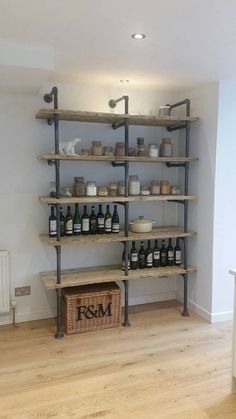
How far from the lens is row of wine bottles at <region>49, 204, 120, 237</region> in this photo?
10.9ft

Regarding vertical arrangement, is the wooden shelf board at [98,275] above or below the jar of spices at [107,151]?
below

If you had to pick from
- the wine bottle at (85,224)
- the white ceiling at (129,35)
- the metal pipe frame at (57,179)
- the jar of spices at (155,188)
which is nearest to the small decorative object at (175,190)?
the jar of spices at (155,188)

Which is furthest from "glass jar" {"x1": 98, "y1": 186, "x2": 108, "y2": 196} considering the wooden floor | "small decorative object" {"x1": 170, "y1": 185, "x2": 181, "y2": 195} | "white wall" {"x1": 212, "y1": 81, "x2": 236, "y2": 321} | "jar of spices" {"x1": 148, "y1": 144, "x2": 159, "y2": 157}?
the wooden floor

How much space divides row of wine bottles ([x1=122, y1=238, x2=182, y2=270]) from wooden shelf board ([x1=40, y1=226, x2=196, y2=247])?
0.19 meters

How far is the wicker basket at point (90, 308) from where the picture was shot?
3.24 m

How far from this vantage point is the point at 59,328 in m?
3.19

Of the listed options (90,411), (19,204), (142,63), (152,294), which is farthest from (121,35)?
(152,294)

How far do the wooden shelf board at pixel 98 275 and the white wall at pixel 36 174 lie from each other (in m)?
0.14

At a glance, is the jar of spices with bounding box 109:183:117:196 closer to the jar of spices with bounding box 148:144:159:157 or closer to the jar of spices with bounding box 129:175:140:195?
the jar of spices with bounding box 129:175:140:195

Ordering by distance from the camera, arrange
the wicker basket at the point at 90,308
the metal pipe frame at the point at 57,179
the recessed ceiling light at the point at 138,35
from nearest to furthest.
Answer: the recessed ceiling light at the point at 138,35 < the metal pipe frame at the point at 57,179 < the wicker basket at the point at 90,308

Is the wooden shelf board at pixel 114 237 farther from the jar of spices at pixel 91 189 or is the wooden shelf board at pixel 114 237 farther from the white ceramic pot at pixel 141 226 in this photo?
the jar of spices at pixel 91 189

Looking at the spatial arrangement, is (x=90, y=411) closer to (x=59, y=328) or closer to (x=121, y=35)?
(x=59, y=328)

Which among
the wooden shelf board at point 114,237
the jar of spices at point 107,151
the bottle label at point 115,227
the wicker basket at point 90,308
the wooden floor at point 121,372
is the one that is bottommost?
the wooden floor at point 121,372

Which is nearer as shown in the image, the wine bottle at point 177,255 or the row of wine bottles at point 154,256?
the row of wine bottles at point 154,256
